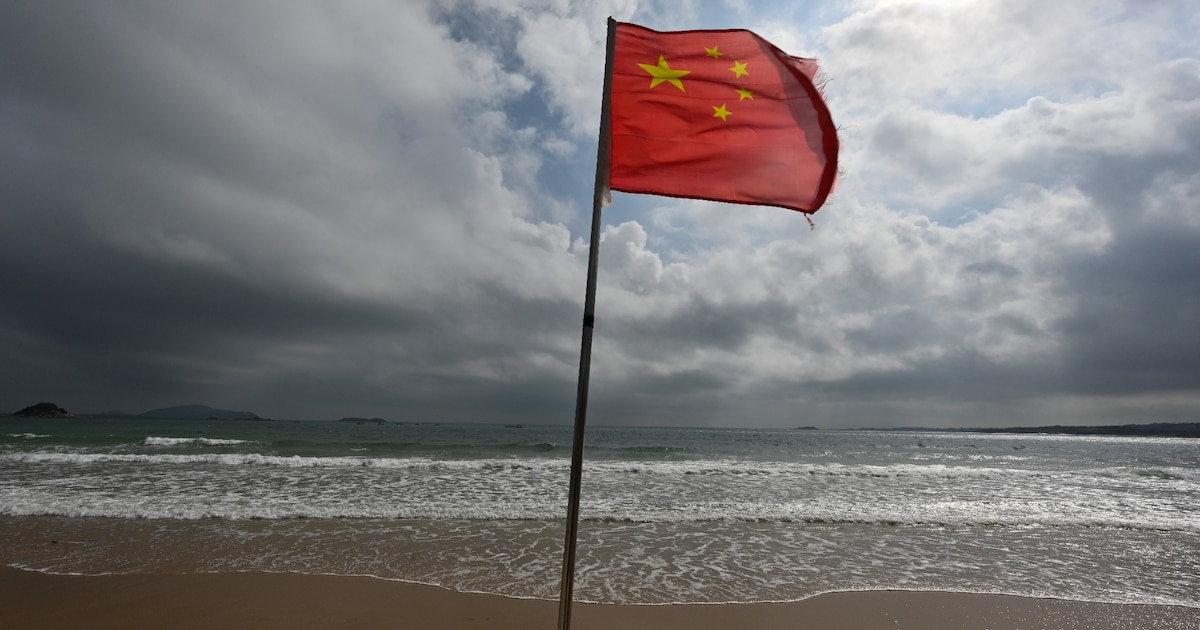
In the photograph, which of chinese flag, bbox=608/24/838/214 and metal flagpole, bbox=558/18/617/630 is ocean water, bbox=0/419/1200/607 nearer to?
metal flagpole, bbox=558/18/617/630

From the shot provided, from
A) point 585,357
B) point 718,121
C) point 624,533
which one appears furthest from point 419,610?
point 718,121

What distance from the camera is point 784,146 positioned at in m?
4.60

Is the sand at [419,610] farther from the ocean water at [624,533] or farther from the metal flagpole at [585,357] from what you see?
the metal flagpole at [585,357]

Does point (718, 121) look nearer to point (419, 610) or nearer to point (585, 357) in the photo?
point (585, 357)

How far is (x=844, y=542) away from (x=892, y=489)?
30.9 feet

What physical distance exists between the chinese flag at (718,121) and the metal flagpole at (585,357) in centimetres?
27

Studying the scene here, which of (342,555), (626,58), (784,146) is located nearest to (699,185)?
(784,146)

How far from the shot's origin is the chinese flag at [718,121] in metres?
4.41

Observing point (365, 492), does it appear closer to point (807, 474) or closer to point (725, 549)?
point (725, 549)

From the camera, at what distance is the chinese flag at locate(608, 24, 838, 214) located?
4.41 m

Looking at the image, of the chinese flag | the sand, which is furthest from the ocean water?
the chinese flag

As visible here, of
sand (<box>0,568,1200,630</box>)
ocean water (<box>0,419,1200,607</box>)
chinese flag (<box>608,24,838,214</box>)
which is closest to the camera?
chinese flag (<box>608,24,838,214</box>)

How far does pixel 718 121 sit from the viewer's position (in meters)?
4.62

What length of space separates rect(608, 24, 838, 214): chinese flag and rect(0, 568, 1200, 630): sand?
4.08m
